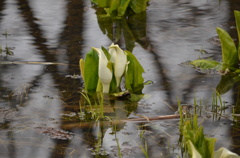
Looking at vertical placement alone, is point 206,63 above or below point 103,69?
below

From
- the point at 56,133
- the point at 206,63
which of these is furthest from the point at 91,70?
the point at 206,63

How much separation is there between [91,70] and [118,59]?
0.52ft

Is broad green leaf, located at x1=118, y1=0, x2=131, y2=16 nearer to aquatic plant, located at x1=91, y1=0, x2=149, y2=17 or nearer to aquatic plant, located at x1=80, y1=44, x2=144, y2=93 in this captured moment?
aquatic plant, located at x1=91, y1=0, x2=149, y2=17

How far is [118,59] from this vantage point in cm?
289

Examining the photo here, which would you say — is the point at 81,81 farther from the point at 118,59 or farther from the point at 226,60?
the point at 226,60

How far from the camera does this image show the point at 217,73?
3266mm

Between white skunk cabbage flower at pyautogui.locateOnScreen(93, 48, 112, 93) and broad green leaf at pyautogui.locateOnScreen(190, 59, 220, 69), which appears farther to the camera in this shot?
broad green leaf at pyautogui.locateOnScreen(190, 59, 220, 69)

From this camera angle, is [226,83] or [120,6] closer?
[226,83]

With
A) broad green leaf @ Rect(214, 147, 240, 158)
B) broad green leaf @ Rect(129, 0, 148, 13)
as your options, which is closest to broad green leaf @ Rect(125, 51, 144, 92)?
broad green leaf @ Rect(214, 147, 240, 158)

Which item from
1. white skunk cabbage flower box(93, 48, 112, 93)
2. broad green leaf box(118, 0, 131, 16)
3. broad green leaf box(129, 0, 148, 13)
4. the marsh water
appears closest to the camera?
the marsh water

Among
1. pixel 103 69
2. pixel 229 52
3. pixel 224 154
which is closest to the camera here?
pixel 224 154

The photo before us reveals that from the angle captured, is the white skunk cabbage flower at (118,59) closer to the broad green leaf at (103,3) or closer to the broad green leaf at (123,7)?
the broad green leaf at (123,7)

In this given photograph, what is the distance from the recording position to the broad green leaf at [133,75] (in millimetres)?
2961

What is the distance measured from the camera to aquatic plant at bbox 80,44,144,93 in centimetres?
288
